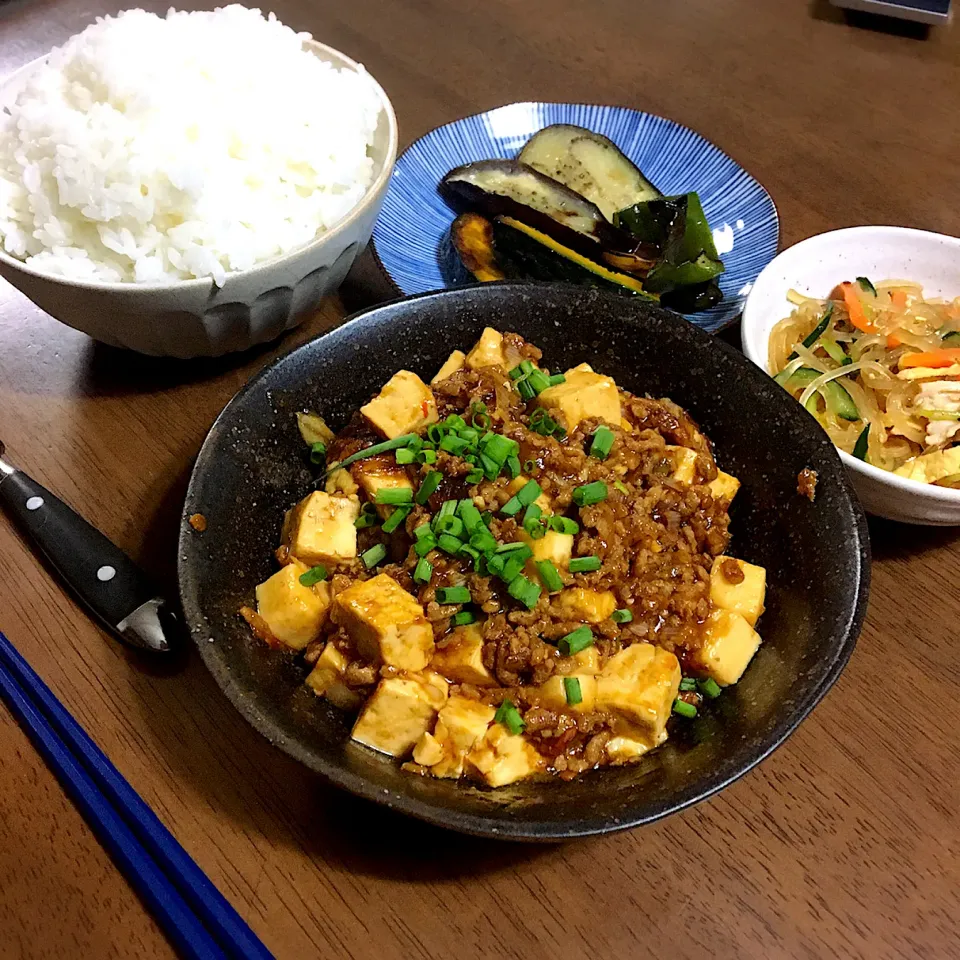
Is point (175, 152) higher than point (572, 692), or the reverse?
point (175, 152)

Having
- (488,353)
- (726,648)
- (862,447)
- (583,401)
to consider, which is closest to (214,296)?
(488,353)

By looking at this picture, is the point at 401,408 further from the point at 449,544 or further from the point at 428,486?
the point at 449,544

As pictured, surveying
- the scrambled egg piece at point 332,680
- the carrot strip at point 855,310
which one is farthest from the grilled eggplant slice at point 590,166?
the scrambled egg piece at point 332,680

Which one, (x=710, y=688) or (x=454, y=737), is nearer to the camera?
(x=454, y=737)

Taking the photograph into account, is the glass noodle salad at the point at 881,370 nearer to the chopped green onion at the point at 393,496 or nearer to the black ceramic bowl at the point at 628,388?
the black ceramic bowl at the point at 628,388

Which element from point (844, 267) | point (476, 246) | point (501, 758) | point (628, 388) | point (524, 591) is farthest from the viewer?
point (476, 246)
